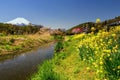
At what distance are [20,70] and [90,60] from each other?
29.1 ft

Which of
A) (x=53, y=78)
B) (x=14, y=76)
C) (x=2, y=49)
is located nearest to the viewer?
(x=53, y=78)

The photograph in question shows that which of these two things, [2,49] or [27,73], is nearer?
[27,73]

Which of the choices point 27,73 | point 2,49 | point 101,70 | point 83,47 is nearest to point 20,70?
point 27,73

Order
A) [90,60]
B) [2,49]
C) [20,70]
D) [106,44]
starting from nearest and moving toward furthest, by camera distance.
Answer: [106,44] → [90,60] → [20,70] → [2,49]

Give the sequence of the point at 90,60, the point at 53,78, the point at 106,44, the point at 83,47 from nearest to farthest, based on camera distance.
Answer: the point at 53,78 → the point at 106,44 → the point at 90,60 → the point at 83,47

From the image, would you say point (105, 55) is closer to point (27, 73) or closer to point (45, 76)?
point (45, 76)

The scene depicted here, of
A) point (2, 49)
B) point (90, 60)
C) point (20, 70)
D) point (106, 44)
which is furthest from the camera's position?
point (2, 49)

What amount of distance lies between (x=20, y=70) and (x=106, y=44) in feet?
35.6

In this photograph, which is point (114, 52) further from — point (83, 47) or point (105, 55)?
point (83, 47)

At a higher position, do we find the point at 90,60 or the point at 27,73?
the point at 90,60

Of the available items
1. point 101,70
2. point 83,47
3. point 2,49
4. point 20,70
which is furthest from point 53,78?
point 2,49

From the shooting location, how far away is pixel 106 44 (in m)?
13.1

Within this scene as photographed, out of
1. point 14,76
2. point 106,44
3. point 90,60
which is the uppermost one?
point 106,44

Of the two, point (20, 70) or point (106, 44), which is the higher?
point (106, 44)
